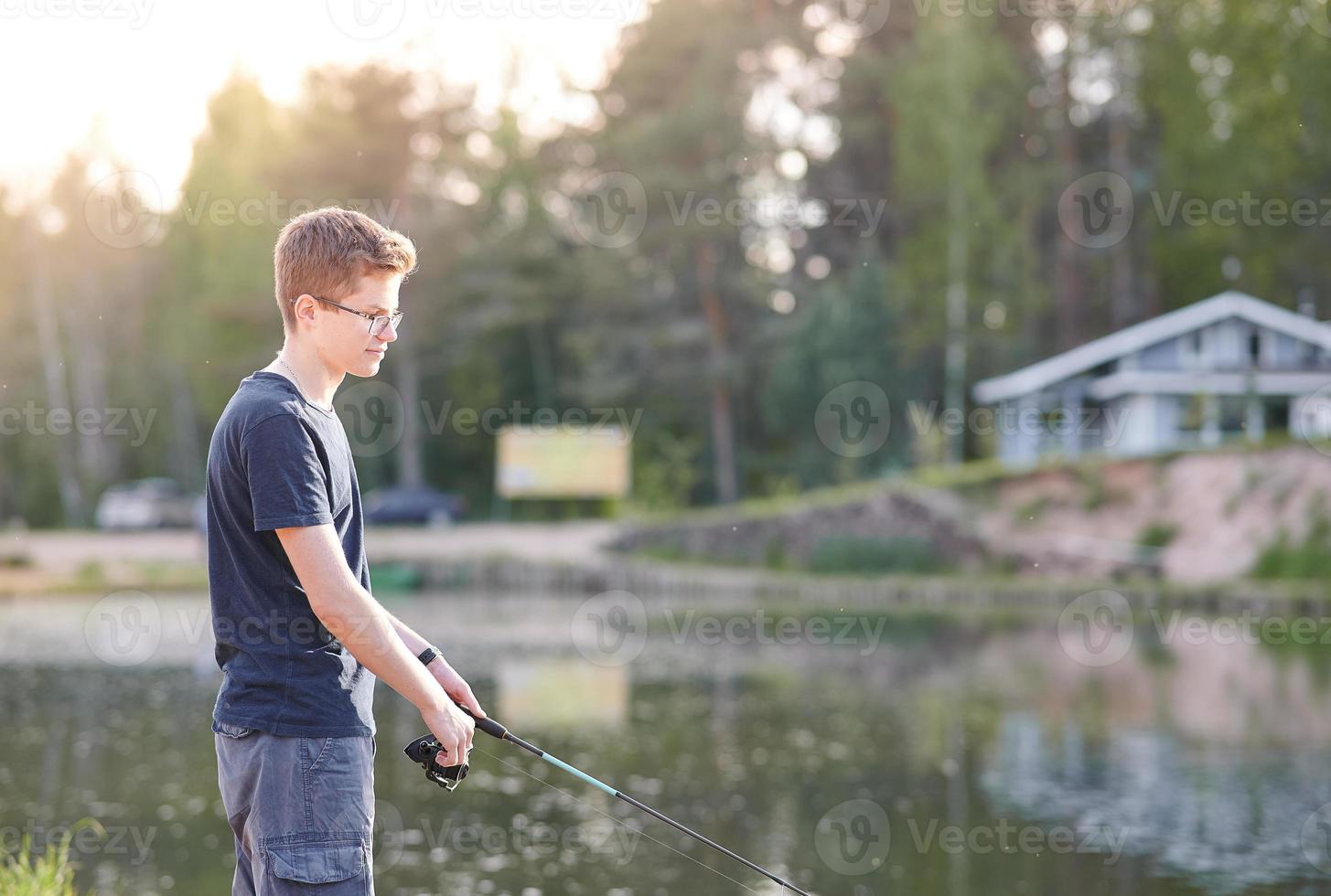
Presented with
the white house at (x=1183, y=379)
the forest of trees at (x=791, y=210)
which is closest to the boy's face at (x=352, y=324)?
the forest of trees at (x=791, y=210)

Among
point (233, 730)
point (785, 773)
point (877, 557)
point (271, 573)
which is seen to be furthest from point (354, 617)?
point (877, 557)

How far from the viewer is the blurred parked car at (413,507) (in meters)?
33.4

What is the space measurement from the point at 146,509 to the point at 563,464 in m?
10.1

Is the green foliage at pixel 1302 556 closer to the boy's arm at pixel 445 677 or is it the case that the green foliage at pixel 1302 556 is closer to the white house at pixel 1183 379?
the white house at pixel 1183 379

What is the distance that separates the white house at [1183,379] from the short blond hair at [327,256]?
104 feet

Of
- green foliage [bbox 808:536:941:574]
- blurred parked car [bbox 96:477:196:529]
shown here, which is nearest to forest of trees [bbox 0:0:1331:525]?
blurred parked car [bbox 96:477:196:529]

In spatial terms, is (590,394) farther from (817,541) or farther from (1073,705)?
(1073,705)

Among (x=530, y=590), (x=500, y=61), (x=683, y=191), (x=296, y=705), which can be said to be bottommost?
(x=530, y=590)

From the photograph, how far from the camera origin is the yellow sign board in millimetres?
32375

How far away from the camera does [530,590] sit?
85.9 ft

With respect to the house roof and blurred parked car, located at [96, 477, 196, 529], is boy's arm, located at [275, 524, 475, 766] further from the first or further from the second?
blurred parked car, located at [96, 477, 196, 529]

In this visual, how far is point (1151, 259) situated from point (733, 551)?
1609 cm

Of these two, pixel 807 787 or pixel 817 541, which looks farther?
pixel 817 541

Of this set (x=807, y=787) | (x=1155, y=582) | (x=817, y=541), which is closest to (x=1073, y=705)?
(x=807, y=787)
